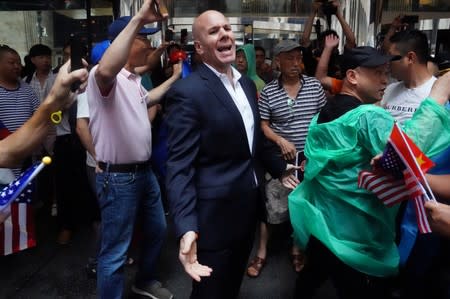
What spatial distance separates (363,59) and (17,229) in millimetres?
1983

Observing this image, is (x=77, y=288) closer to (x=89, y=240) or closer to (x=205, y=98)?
(x=89, y=240)

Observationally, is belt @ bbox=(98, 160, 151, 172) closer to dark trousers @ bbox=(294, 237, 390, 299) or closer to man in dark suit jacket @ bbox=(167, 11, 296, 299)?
man in dark suit jacket @ bbox=(167, 11, 296, 299)

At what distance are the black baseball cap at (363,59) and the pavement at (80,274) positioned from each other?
74.1 inches

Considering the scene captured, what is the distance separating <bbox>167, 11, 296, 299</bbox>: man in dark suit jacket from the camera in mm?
2000

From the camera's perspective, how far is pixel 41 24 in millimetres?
9203

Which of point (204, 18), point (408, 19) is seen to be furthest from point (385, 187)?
point (408, 19)

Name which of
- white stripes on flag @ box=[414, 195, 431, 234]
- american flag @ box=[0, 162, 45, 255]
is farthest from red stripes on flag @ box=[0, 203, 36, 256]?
white stripes on flag @ box=[414, 195, 431, 234]

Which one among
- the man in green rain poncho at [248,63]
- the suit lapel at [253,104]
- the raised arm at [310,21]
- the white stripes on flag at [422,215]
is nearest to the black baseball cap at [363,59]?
the suit lapel at [253,104]

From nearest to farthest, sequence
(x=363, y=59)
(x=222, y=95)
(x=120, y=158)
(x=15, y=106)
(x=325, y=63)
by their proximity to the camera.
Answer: (x=222, y=95), (x=363, y=59), (x=120, y=158), (x=325, y=63), (x=15, y=106)

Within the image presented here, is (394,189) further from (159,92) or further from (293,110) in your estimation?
(159,92)

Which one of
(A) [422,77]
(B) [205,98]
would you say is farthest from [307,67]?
(B) [205,98]

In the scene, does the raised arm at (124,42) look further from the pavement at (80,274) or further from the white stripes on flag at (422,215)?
the pavement at (80,274)

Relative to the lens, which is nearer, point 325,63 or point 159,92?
point 159,92

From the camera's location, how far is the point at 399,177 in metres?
1.89
